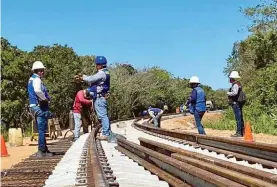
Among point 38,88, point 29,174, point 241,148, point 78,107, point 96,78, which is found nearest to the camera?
point 29,174

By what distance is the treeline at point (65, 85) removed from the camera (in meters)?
43.5

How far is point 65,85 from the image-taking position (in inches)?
1895

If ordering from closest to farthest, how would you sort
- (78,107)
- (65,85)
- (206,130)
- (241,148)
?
(241,148), (78,107), (206,130), (65,85)

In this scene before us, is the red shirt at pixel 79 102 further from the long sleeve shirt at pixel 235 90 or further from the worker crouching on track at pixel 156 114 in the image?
the worker crouching on track at pixel 156 114

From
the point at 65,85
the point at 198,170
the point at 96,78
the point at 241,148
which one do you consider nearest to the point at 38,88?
the point at 96,78

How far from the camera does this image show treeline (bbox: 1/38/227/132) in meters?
43.5

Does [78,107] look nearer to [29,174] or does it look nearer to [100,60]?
[100,60]

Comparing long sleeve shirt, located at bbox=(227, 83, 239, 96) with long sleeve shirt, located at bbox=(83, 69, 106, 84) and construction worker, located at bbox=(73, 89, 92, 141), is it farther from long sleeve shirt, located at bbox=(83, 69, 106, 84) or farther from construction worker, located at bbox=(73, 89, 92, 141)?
long sleeve shirt, located at bbox=(83, 69, 106, 84)

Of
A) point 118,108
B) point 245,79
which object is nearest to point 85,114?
point 245,79

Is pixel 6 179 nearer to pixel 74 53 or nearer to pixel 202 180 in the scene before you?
pixel 202 180

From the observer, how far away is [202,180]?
4.43 metres

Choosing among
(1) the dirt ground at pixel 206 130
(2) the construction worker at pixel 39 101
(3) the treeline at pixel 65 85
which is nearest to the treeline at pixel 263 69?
(1) the dirt ground at pixel 206 130

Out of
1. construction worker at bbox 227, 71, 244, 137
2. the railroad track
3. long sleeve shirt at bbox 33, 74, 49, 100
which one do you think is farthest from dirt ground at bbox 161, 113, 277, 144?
long sleeve shirt at bbox 33, 74, 49, 100

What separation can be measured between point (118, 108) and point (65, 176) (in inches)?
2238
